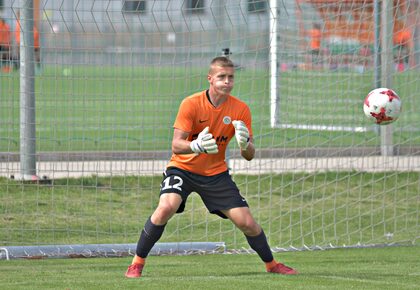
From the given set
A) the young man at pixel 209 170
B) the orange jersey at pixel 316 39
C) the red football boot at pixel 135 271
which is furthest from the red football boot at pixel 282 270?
the orange jersey at pixel 316 39

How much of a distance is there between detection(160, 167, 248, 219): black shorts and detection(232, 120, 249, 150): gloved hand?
53cm

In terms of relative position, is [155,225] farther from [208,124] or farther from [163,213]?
[208,124]

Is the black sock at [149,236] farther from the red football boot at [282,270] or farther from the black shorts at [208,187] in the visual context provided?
the red football boot at [282,270]

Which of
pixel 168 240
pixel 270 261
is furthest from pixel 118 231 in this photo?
pixel 270 261

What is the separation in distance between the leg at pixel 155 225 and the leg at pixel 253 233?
458 millimetres

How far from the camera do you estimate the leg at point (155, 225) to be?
321 inches

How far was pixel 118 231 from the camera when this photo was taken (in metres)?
11.4

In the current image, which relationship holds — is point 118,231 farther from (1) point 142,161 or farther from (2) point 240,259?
(2) point 240,259

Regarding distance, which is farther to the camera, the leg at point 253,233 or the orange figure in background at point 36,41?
the orange figure in background at point 36,41

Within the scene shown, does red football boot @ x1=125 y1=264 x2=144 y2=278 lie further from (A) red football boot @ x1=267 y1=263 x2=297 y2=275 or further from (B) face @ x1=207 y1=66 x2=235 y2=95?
(B) face @ x1=207 y1=66 x2=235 y2=95

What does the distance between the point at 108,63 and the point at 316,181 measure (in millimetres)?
3624

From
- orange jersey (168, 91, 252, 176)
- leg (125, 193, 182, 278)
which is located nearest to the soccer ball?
orange jersey (168, 91, 252, 176)

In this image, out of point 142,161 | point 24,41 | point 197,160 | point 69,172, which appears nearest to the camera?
point 197,160

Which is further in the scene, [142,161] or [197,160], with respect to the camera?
[142,161]
